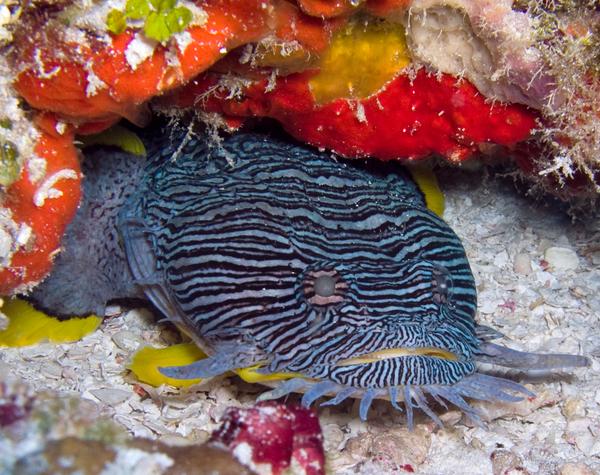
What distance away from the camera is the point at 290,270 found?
4293 millimetres

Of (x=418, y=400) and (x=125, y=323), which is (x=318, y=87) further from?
(x=125, y=323)

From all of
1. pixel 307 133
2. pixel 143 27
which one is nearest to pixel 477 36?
pixel 307 133

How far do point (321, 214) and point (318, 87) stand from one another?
100 cm

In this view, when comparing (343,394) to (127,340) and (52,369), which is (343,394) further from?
(52,369)

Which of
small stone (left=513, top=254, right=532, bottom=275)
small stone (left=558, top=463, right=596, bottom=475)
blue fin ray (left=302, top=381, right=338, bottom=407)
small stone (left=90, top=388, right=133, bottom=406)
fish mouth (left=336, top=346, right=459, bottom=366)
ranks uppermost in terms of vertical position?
small stone (left=513, top=254, right=532, bottom=275)

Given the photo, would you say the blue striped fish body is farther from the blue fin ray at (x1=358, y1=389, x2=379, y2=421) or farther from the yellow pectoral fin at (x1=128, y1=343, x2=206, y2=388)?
the yellow pectoral fin at (x1=128, y1=343, x2=206, y2=388)

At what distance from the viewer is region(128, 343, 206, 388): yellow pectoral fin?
4.64m

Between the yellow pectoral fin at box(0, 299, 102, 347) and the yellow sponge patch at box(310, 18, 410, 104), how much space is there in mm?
2876

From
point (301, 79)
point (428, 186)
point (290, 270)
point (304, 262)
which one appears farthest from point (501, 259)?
point (301, 79)

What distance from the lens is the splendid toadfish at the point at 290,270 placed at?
3881 millimetres

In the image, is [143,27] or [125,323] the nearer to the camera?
[143,27]

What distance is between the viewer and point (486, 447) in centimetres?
427

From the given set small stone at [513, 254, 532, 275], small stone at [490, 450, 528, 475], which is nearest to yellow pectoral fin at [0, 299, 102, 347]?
small stone at [490, 450, 528, 475]

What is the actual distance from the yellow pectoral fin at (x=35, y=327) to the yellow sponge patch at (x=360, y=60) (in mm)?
2876
